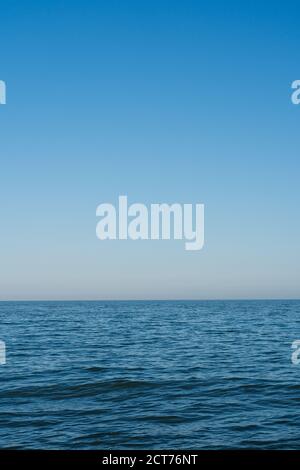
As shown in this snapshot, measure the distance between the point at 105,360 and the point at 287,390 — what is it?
13235 millimetres

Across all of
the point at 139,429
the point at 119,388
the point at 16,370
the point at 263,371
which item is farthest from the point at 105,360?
the point at 139,429

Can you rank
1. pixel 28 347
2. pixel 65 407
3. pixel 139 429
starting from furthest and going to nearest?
1. pixel 28 347
2. pixel 65 407
3. pixel 139 429

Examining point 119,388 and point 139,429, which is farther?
point 119,388

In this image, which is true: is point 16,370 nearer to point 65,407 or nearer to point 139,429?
point 65,407

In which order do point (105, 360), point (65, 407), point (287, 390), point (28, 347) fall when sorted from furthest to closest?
point (28, 347)
point (105, 360)
point (287, 390)
point (65, 407)

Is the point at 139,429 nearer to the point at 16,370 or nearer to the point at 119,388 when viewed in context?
the point at 119,388

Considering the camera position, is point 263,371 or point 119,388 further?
point 263,371

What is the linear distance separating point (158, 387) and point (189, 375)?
353 centimetres

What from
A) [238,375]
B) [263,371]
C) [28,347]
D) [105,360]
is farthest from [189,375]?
[28,347]
